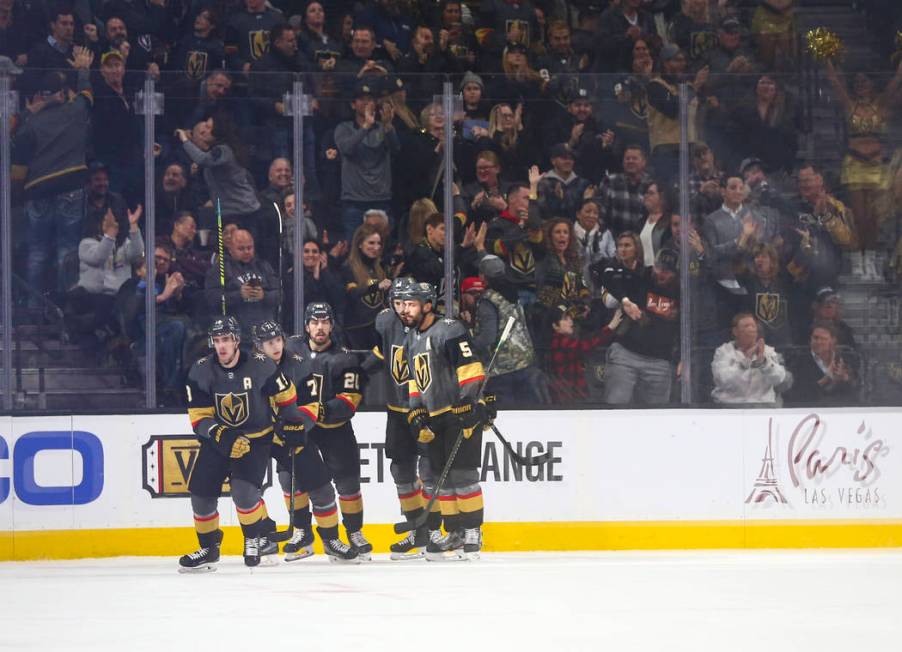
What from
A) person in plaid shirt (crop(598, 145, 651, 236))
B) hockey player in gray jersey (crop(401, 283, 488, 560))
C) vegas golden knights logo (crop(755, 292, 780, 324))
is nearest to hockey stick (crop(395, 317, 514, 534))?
hockey player in gray jersey (crop(401, 283, 488, 560))

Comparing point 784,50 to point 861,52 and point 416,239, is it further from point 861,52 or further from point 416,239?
point 416,239

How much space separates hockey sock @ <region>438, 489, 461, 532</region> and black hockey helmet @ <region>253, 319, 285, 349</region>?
46.8 inches

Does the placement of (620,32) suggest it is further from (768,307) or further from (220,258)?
(220,258)

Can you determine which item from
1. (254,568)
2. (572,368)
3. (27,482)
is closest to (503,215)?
(572,368)

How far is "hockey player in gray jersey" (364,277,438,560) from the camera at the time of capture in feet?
26.1

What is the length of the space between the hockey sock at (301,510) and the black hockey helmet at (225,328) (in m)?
0.98

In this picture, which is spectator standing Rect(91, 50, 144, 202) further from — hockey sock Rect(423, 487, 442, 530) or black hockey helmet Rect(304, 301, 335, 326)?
hockey sock Rect(423, 487, 442, 530)

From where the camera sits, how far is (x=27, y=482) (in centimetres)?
809

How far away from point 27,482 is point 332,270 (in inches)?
78.0

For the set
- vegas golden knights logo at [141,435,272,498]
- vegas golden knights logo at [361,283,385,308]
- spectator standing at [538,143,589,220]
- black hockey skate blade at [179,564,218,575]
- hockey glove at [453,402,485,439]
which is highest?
spectator standing at [538,143,589,220]

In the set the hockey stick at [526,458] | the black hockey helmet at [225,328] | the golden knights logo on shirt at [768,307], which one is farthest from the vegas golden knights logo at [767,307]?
the black hockey helmet at [225,328]

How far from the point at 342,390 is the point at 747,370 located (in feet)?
7.61

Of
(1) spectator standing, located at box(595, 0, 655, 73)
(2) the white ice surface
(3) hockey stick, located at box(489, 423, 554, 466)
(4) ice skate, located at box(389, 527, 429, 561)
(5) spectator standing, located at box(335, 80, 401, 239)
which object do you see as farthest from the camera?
(1) spectator standing, located at box(595, 0, 655, 73)

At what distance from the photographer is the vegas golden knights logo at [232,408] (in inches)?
297
